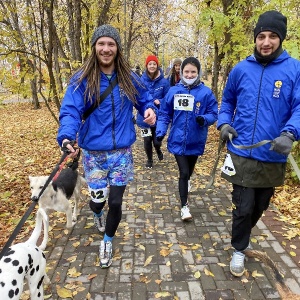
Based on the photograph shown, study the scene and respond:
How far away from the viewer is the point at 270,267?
10.9 ft

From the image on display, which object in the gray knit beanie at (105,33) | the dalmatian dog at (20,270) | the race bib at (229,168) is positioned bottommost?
the dalmatian dog at (20,270)

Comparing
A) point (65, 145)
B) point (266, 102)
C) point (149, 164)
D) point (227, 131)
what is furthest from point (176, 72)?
point (65, 145)

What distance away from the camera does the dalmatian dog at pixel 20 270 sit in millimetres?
2076

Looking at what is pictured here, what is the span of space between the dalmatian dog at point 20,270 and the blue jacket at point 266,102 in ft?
6.66

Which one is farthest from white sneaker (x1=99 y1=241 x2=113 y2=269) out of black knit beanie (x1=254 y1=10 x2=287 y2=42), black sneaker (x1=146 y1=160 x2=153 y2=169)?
black sneaker (x1=146 y1=160 x2=153 y2=169)

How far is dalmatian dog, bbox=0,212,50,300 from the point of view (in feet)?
6.81

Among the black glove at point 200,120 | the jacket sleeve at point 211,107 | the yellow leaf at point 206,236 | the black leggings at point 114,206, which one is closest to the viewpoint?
the black leggings at point 114,206

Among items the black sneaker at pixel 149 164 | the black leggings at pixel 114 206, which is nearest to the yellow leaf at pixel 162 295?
the black leggings at pixel 114 206

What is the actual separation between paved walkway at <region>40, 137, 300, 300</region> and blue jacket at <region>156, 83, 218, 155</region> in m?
1.08

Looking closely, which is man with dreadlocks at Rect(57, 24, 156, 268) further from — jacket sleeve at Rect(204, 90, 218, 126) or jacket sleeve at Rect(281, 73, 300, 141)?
jacket sleeve at Rect(281, 73, 300, 141)

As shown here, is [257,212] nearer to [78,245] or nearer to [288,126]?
[288,126]

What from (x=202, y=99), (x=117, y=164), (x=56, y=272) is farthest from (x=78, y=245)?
(x=202, y=99)

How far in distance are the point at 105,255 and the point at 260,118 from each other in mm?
2198

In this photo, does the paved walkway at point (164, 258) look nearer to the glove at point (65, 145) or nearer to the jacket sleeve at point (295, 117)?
the glove at point (65, 145)
